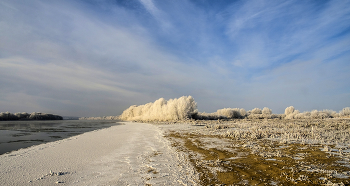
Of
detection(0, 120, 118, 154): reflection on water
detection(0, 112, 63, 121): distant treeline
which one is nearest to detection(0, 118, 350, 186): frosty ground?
detection(0, 120, 118, 154): reflection on water

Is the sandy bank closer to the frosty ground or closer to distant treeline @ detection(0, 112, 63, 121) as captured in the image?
the frosty ground

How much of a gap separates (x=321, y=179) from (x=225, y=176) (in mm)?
1964

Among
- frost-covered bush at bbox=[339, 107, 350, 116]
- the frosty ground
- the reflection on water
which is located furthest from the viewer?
frost-covered bush at bbox=[339, 107, 350, 116]

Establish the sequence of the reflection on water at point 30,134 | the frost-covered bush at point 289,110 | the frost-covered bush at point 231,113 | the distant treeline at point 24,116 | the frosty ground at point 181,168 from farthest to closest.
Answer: the distant treeline at point 24,116 < the frost-covered bush at point 231,113 < the frost-covered bush at point 289,110 < the reflection on water at point 30,134 < the frosty ground at point 181,168

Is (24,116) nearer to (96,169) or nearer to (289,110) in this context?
(96,169)

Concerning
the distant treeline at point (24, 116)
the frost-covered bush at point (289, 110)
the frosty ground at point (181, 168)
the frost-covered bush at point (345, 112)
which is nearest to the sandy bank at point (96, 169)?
the frosty ground at point (181, 168)

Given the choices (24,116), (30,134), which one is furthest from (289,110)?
(24,116)

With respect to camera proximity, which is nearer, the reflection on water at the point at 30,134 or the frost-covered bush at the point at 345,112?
the reflection on water at the point at 30,134

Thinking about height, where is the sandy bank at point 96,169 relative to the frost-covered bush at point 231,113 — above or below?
below

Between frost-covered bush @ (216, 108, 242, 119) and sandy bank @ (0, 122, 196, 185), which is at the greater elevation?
frost-covered bush @ (216, 108, 242, 119)

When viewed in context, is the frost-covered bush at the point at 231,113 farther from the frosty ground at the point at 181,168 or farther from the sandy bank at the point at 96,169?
the sandy bank at the point at 96,169

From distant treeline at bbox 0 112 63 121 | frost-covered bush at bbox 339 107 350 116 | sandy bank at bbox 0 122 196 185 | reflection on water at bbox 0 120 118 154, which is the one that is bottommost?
reflection on water at bbox 0 120 118 154

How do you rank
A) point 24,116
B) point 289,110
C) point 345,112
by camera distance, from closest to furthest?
point 345,112, point 289,110, point 24,116

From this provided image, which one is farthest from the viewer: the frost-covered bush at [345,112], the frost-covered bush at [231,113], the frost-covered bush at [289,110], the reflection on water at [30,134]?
the frost-covered bush at [231,113]
